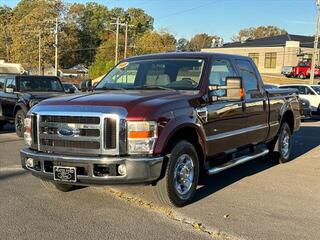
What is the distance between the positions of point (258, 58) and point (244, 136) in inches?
2692


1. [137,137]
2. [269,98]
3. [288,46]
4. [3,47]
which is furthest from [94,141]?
[3,47]

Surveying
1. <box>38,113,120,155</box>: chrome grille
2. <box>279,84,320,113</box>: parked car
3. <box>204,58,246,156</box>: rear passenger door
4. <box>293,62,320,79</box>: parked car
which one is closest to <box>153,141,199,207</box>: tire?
<box>204,58,246,156</box>: rear passenger door

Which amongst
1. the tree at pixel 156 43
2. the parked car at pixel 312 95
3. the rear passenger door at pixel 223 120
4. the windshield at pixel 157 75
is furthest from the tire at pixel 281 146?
the tree at pixel 156 43

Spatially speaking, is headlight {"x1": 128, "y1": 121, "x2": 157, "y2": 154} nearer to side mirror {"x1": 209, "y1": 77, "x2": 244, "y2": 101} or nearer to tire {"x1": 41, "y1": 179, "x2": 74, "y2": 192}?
side mirror {"x1": 209, "y1": 77, "x2": 244, "y2": 101}

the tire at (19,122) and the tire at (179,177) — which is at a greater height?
the tire at (179,177)

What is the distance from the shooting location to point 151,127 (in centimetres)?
590

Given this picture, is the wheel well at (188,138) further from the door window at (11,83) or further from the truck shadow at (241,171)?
the door window at (11,83)

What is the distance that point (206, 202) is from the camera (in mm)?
6730

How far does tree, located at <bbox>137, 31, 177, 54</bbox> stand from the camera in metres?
85.8

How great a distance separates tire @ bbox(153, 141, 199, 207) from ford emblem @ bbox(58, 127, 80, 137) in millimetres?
1141

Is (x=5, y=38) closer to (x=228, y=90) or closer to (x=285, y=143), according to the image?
(x=285, y=143)

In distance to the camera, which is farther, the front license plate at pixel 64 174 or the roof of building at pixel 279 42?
the roof of building at pixel 279 42

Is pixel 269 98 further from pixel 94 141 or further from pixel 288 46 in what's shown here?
pixel 288 46

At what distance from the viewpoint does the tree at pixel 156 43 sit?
282ft
